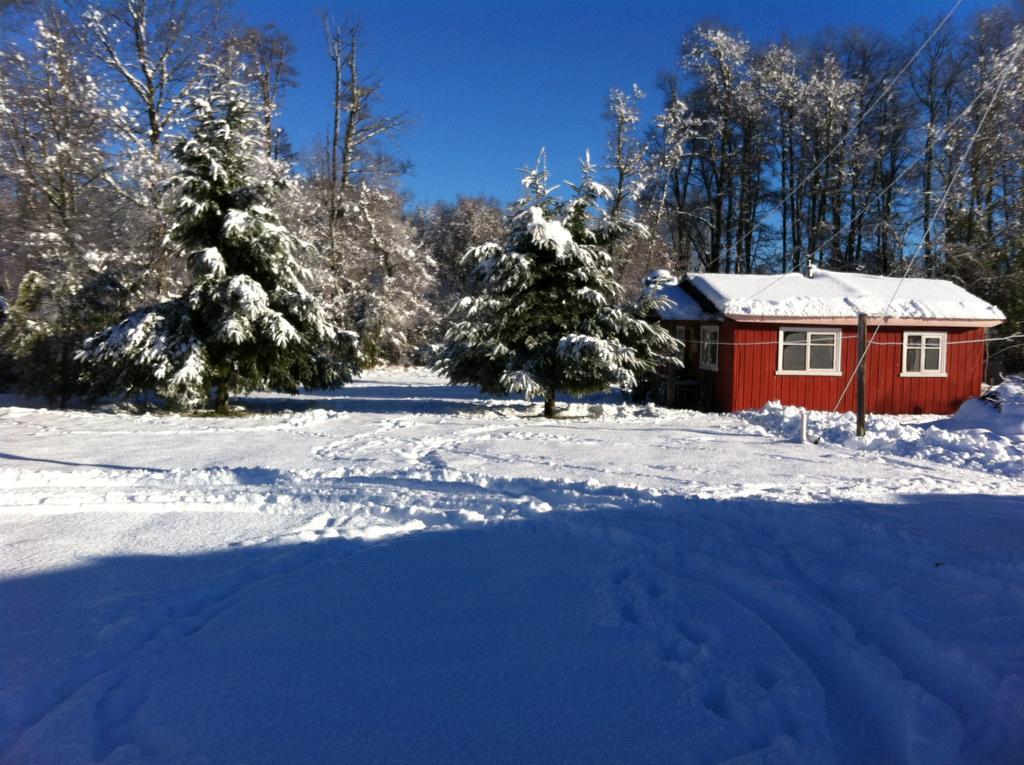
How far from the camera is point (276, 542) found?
567 centimetres

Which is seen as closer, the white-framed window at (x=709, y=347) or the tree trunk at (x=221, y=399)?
the tree trunk at (x=221, y=399)

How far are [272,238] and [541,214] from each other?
639cm

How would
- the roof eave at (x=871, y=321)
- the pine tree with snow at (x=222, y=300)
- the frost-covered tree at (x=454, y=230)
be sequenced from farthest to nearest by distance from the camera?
1. the frost-covered tree at (x=454, y=230)
2. the roof eave at (x=871, y=321)
3. the pine tree with snow at (x=222, y=300)

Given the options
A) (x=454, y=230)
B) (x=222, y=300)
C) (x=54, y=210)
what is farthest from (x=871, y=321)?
(x=454, y=230)

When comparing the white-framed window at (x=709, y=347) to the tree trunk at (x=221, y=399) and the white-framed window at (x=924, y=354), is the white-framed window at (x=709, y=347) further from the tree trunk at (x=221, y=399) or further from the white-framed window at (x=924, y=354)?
the tree trunk at (x=221, y=399)

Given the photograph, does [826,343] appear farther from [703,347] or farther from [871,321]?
[703,347]

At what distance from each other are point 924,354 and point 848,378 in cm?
238

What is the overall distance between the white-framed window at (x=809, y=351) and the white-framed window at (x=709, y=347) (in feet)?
5.27

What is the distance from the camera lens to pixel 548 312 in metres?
16.0

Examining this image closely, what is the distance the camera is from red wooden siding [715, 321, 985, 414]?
1666 cm

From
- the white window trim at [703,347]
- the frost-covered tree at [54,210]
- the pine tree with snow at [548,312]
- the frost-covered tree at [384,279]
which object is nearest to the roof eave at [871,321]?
the white window trim at [703,347]

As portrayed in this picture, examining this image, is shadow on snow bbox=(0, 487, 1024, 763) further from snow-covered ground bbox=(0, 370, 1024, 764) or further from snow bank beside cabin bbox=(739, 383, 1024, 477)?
snow bank beside cabin bbox=(739, 383, 1024, 477)

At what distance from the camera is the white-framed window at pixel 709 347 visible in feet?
57.7

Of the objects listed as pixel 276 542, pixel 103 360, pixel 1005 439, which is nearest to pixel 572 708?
pixel 276 542
